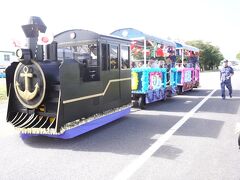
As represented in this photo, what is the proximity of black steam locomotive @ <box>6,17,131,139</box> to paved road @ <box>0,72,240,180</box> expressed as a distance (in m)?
0.38

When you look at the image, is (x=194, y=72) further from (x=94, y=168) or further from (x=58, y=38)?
(x=94, y=168)

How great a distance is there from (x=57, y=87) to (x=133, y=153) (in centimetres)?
203

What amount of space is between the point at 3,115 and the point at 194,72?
38.8ft

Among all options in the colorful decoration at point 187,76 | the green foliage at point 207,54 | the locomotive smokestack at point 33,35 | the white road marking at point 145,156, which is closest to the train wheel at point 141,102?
the white road marking at point 145,156

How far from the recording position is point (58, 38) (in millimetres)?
7977

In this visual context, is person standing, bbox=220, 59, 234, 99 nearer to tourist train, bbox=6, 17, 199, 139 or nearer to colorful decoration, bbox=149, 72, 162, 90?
colorful decoration, bbox=149, 72, 162, 90

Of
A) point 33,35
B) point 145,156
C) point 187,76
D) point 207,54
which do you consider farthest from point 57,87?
point 207,54

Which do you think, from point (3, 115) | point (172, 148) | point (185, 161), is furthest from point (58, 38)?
point (185, 161)

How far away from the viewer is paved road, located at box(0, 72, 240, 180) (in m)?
4.32

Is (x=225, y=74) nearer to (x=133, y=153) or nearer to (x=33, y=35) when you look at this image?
(x=133, y=153)

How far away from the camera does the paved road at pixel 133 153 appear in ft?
14.2

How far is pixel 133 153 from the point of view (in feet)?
17.2

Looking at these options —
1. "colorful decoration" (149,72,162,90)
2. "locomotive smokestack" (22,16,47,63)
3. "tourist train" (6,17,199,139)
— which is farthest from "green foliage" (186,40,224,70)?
"locomotive smokestack" (22,16,47,63)

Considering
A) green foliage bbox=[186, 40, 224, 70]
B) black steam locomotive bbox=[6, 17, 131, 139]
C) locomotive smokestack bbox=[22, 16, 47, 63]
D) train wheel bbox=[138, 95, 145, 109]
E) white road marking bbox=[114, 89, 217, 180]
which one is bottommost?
white road marking bbox=[114, 89, 217, 180]
